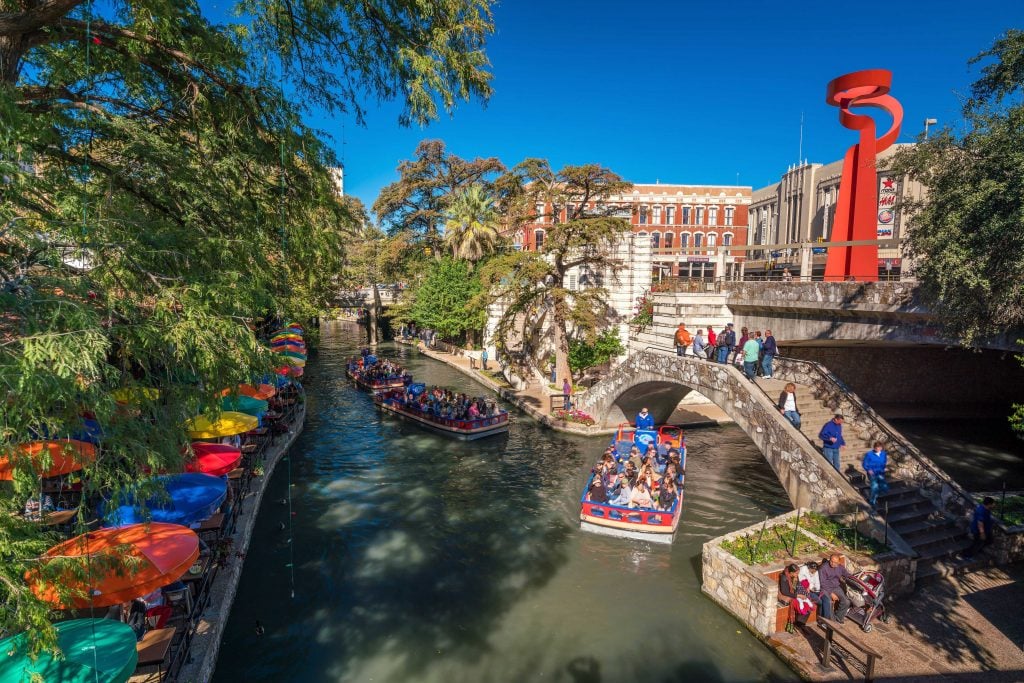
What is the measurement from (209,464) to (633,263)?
23.5 metres

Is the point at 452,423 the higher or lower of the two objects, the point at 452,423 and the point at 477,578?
the higher

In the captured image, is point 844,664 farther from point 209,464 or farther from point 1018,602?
Result: point 209,464

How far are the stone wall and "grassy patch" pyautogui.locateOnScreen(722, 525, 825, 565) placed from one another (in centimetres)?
16

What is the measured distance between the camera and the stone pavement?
33.1 ft

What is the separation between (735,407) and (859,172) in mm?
13005

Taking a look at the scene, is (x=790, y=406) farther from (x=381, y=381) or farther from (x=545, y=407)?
(x=381, y=381)

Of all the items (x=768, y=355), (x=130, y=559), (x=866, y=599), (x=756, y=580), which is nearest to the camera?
(x=130, y=559)

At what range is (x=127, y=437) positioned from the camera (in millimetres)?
6230

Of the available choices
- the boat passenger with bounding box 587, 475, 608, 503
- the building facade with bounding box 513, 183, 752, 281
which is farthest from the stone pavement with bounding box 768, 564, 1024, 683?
the building facade with bounding box 513, 183, 752, 281

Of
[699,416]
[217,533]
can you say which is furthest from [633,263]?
[217,533]

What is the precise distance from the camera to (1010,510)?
15492 millimetres

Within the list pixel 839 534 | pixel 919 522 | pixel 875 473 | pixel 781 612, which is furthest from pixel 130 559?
pixel 919 522

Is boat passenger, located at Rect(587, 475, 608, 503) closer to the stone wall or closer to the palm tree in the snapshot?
the stone wall

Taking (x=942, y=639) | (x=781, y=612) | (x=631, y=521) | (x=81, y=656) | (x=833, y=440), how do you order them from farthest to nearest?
1. (x=631, y=521)
2. (x=833, y=440)
3. (x=781, y=612)
4. (x=942, y=639)
5. (x=81, y=656)
